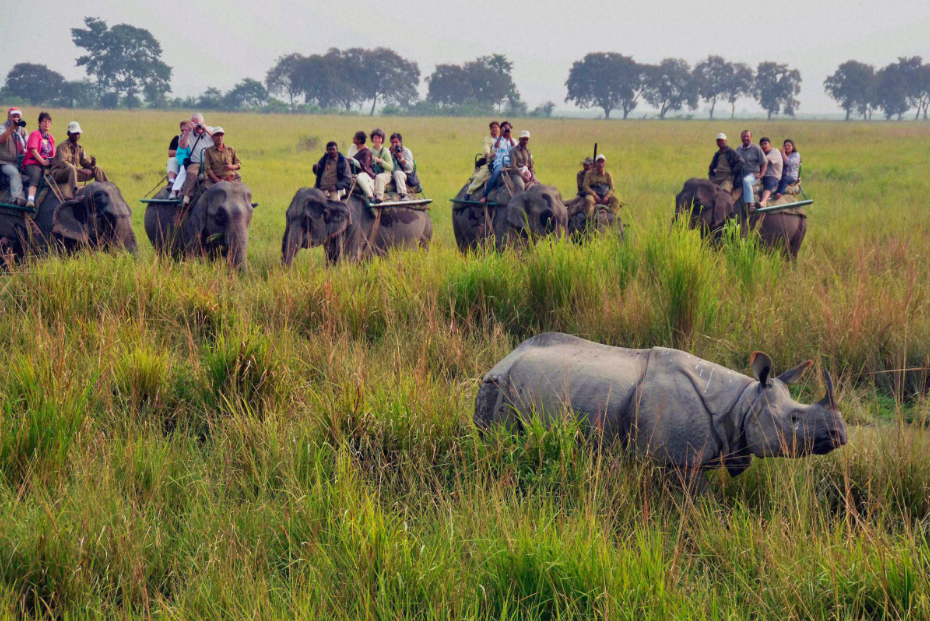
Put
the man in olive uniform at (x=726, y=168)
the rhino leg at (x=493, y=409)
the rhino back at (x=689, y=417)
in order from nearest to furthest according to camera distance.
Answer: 1. the rhino back at (x=689, y=417)
2. the rhino leg at (x=493, y=409)
3. the man in olive uniform at (x=726, y=168)

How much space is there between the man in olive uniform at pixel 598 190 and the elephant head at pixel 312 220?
3.25 m

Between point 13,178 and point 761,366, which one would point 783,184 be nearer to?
point 761,366

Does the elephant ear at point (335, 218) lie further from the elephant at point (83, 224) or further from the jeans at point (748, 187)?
the jeans at point (748, 187)

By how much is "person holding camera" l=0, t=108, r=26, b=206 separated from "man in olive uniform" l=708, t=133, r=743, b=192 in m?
8.77

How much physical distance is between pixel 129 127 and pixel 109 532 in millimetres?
37343

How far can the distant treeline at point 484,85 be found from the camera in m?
77.0

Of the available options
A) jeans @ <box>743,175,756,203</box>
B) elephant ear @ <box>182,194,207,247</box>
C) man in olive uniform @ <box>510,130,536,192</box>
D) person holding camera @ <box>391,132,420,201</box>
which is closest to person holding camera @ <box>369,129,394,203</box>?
person holding camera @ <box>391,132,420,201</box>

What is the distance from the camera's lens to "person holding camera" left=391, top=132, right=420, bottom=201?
11062 mm

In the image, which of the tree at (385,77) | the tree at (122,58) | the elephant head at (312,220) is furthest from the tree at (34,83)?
the elephant head at (312,220)

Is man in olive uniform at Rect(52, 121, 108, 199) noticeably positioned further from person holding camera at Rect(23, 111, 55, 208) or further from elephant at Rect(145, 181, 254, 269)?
elephant at Rect(145, 181, 254, 269)

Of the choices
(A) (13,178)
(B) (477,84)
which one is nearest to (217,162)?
(A) (13,178)

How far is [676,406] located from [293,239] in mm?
6302

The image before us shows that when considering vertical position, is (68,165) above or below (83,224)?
above

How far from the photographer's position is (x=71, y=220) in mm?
9531
